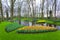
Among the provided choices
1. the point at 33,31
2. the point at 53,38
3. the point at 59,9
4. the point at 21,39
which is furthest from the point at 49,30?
the point at 59,9

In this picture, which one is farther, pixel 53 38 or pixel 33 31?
pixel 33 31

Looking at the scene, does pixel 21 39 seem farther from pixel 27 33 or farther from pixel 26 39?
pixel 27 33

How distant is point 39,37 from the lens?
1219cm

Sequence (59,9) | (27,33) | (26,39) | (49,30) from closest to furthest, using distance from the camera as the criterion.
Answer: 1. (26,39)
2. (27,33)
3. (49,30)
4. (59,9)

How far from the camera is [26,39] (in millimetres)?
11758

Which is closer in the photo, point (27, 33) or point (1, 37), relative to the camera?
point (1, 37)

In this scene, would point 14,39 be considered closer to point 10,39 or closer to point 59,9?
point 10,39

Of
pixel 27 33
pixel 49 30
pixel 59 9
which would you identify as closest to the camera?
pixel 27 33

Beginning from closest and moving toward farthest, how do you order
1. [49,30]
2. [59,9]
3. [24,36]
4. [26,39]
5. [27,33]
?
1. [26,39]
2. [24,36]
3. [27,33]
4. [49,30]
5. [59,9]

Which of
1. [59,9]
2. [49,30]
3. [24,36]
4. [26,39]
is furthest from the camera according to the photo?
[59,9]

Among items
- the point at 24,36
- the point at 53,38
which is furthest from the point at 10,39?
the point at 53,38

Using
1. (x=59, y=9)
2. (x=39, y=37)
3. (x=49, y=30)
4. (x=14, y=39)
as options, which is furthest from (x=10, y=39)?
(x=59, y=9)

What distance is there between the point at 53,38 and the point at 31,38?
1.66 meters

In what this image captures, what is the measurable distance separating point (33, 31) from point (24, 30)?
2.64ft
